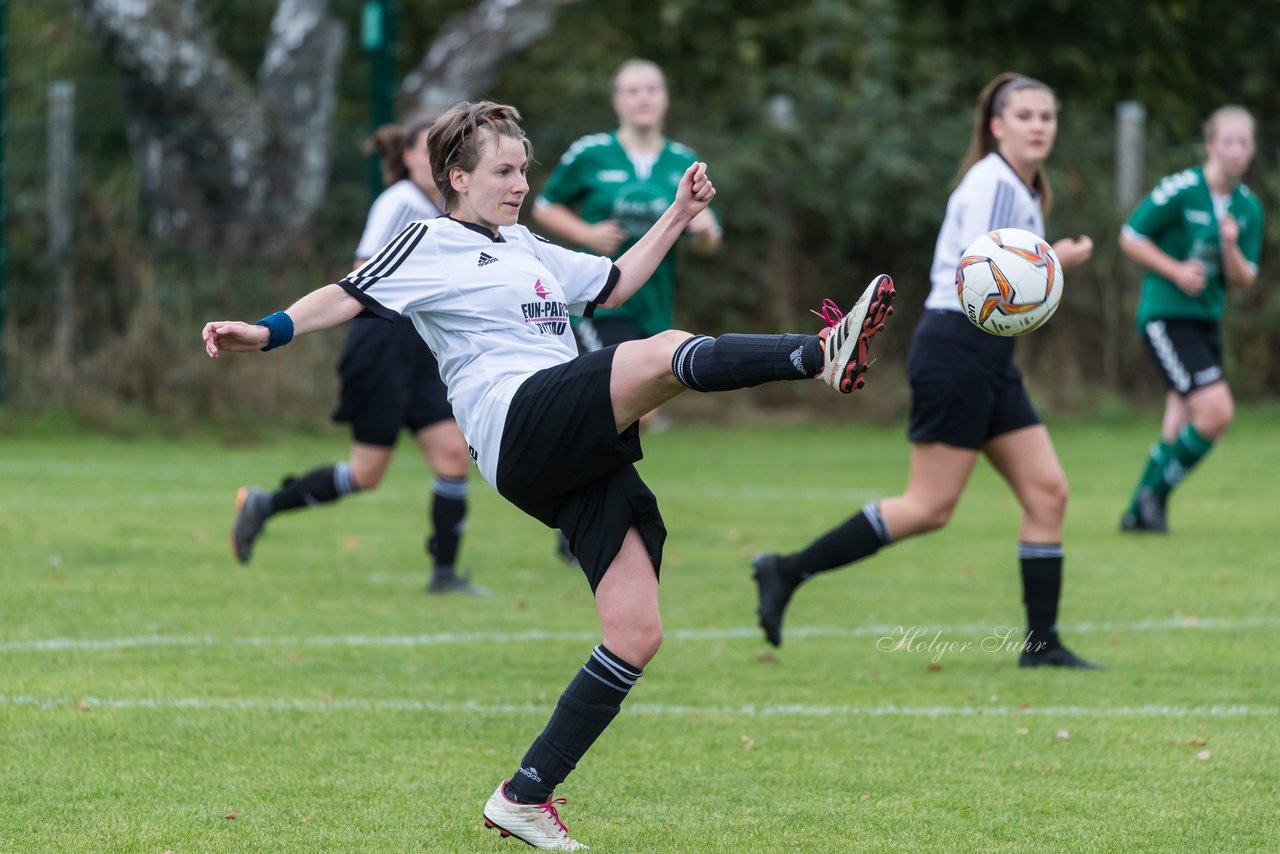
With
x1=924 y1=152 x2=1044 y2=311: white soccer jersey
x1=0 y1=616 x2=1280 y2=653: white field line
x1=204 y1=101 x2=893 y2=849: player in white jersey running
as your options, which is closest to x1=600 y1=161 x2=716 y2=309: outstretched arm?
x1=204 y1=101 x2=893 y2=849: player in white jersey running

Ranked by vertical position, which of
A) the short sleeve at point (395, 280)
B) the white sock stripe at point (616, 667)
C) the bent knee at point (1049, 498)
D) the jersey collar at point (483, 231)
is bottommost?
the white sock stripe at point (616, 667)

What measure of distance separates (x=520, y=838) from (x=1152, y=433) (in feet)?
40.4

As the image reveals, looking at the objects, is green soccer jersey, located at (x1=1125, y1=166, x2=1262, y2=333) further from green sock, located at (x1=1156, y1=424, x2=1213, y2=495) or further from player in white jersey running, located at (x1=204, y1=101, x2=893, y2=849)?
player in white jersey running, located at (x1=204, y1=101, x2=893, y2=849)

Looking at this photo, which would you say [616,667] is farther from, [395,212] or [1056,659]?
[395,212]

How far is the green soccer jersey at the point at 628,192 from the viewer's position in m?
8.68

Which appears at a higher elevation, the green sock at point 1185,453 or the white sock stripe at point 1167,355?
the white sock stripe at point 1167,355

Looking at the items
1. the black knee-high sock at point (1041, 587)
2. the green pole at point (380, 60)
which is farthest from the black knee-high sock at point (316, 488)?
the green pole at point (380, 60)

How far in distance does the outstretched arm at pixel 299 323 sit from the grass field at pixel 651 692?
1.23 metres

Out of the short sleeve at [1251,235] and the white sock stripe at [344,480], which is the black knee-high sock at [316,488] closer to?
the white sock stripe at [344,480]

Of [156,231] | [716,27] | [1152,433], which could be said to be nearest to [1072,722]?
[1152,433]

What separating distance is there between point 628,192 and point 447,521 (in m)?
1.89

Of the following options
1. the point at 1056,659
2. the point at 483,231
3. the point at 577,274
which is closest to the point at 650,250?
the point at 577,274

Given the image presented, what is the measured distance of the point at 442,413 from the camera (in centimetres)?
822

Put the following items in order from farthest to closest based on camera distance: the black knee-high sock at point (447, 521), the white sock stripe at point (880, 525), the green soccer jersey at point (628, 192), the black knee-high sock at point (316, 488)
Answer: the green soccer jersey at point (628, 192) → the black knee-high sock at point (316, 488) → the black knee-high sock at point (447, 521) → the white sock stripe at point (880, 525)
